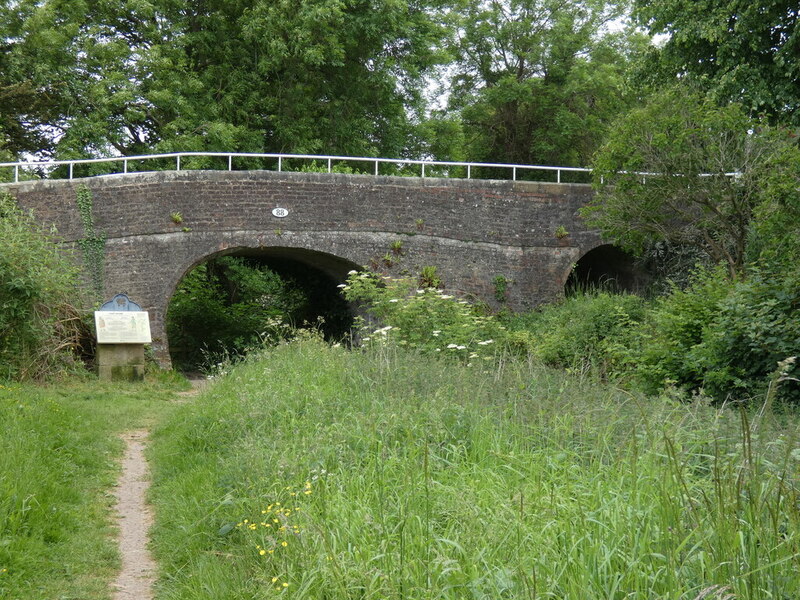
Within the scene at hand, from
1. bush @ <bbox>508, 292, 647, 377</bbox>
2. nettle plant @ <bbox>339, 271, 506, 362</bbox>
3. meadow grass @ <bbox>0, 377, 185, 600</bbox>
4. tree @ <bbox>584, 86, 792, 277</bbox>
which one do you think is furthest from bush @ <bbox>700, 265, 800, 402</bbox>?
meadow grass @ <bbox>0, 377, 185, 600</bbox>

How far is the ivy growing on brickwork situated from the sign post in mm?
1809

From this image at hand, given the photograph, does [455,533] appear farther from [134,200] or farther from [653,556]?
[134,200]

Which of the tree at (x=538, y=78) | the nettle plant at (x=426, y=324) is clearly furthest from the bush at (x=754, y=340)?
the tree at (x=538, y=78)

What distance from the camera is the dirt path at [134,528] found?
15.7 ft

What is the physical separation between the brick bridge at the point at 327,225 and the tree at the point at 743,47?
401cm

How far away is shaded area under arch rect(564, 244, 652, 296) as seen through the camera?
19.2 m

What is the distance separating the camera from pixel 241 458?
5.77 metres

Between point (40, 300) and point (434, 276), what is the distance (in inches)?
311

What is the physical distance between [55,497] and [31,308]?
695 cm

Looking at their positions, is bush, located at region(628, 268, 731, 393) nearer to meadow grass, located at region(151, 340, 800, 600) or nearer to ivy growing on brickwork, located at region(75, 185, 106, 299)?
meadow grass, located at region(151, 340, 800, 600)

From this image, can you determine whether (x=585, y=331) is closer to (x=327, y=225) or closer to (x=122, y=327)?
(x=327, y=225)

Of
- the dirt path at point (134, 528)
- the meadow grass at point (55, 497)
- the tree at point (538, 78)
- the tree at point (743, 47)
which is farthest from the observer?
the tree at point (538, 78)

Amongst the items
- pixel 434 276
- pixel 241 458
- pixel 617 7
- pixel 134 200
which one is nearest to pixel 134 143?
pixel 134 200

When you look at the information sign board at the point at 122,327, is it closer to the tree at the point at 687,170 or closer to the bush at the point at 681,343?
the bush at the point at 681,343
